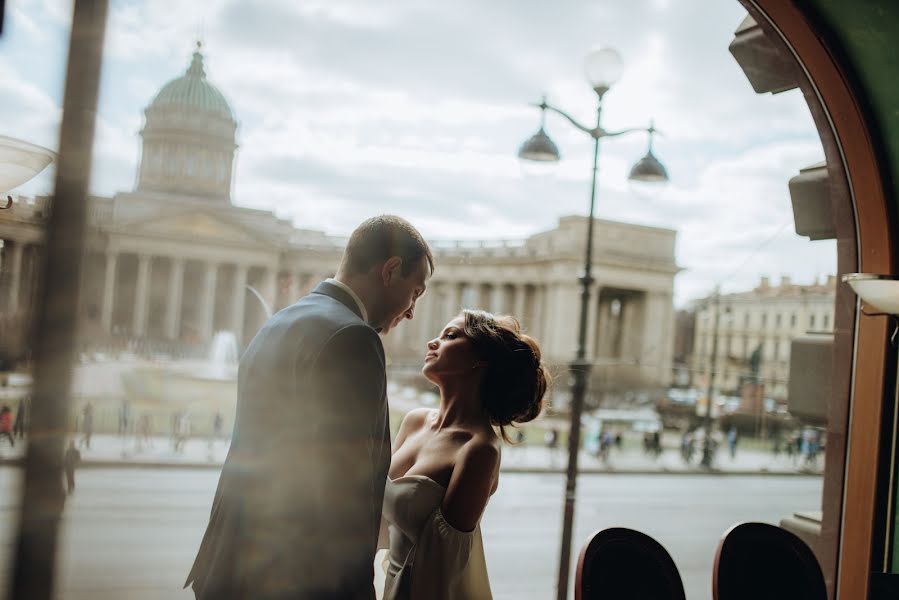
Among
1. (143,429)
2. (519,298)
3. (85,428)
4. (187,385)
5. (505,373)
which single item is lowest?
(143,429)

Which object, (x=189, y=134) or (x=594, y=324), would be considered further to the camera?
(x=594, y=324)

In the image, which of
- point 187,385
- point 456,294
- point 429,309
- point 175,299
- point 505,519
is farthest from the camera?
point 456,294

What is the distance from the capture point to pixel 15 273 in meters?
2.12

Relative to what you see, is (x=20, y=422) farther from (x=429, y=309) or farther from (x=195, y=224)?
(x=429, y=309)

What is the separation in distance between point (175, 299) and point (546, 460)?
11126 millimetres

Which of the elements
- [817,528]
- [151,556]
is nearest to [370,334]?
[817,528]

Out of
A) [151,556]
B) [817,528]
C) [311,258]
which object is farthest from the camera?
[311,258]

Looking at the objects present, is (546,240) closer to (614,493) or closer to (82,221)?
(614,493)

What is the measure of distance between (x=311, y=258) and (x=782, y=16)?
8.39 metres

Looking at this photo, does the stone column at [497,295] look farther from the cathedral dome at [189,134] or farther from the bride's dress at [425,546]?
the bride's dress at [425,546]

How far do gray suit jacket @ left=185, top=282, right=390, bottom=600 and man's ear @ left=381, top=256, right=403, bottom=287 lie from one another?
0.42 ft

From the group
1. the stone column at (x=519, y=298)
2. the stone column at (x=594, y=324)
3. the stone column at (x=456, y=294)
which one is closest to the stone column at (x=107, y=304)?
the stone column at (x=456, y=294)

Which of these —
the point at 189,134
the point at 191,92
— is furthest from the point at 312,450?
the point at 189,134

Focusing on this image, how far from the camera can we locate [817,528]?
13.8 feet
